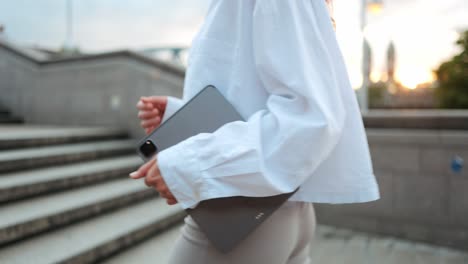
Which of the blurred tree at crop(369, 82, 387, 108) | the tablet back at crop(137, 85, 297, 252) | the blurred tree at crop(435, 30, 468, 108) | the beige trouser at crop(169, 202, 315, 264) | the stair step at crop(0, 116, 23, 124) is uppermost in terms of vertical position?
the tablet back at crop(137, 85, 297, 252)

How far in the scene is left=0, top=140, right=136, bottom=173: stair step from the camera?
11.0 ft

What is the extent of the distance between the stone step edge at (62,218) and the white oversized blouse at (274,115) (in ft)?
7.47

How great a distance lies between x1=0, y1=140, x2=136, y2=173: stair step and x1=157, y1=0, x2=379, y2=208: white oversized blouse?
3.19 m

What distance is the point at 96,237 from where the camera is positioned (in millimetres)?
2711

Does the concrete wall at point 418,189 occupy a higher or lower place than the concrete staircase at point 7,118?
higher

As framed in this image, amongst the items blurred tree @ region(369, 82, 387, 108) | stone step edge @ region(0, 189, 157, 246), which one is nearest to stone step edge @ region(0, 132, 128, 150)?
stone step edge @ region(0, 189, 157, 246)

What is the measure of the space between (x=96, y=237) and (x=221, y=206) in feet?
7.50

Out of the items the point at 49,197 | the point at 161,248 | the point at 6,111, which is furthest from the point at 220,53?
the point at 6,111

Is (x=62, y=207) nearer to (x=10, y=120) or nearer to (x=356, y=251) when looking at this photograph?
(x=356, y=251)

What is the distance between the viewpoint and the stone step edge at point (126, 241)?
2.48 metres

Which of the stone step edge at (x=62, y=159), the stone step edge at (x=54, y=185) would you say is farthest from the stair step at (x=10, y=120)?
the stone step edge at (x=54, y=185)

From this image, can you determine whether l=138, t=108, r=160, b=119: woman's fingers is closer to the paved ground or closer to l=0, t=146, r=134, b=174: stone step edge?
the paved ground

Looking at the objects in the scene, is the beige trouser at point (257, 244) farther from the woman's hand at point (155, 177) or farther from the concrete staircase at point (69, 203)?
the concrete staircase at point (69, 203)

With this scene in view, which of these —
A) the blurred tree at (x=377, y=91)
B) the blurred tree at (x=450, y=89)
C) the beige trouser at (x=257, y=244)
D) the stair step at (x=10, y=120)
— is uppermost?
the beige trouser at (x=257, y=244)
